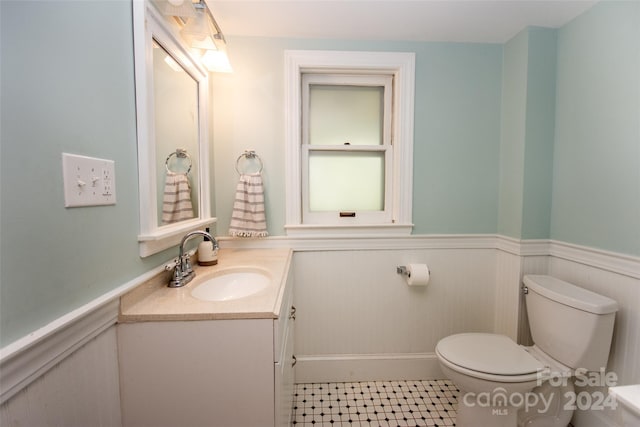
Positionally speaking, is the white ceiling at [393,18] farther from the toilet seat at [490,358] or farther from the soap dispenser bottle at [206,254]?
the toilet seat at [490,358]

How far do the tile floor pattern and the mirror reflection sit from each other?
124 cm

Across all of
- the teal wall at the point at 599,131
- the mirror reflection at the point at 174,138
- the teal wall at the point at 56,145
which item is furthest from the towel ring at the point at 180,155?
the teal wall at the point at 599,131

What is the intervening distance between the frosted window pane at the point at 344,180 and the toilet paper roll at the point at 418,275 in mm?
437

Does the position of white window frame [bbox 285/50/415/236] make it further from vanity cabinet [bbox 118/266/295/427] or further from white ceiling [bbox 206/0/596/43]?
vanity cabinet [bbox 118/266/295/427]

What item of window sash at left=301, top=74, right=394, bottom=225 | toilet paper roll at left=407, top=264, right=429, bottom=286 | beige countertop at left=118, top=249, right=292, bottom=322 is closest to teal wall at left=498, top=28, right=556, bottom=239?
toilet paper roll at left=407, top=264, right=429, bottom=286

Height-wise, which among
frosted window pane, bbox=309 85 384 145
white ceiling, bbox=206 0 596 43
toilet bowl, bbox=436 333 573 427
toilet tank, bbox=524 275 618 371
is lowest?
toilet bowl, bbox=436 333 573 427

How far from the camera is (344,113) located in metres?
1.73

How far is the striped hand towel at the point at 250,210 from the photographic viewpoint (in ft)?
5.04

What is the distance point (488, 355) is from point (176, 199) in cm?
162

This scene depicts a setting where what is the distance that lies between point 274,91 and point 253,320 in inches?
51.5

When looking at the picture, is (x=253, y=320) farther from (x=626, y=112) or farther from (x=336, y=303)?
(x=626, y=112)

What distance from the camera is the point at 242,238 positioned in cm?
163

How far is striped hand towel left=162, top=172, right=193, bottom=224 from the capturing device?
3.60 feet

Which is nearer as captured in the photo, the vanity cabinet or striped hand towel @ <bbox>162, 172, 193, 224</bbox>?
the vanity cabinet
